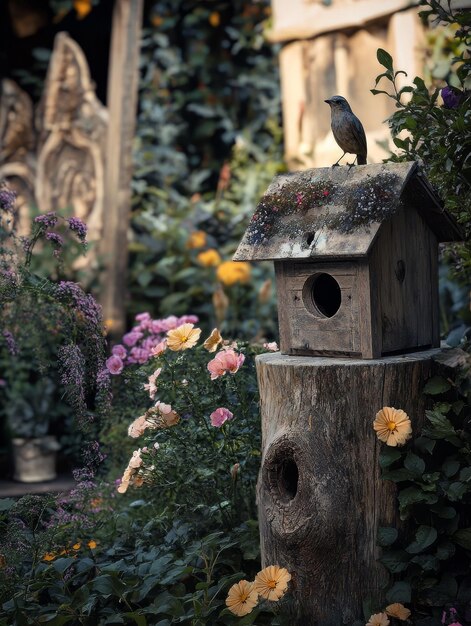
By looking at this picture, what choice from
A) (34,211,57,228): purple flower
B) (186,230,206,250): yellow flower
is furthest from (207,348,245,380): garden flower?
(186,230,206,250): yellow flower

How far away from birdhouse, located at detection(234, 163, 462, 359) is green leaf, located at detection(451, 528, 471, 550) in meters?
0.58

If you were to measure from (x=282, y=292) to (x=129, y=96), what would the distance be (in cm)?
324

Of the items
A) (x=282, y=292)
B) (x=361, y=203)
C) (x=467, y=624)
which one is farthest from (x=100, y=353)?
(x=467, y=624)

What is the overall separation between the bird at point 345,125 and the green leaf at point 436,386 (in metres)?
0.79

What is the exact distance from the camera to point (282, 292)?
3.18 meters

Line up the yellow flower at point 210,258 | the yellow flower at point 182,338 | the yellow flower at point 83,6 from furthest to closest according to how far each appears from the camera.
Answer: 1. the yellow flower at point 83,6
2. the yellow flower at point 210,258
3. the yellow flower at point 182,338

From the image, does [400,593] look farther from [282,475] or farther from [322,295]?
[322,295]

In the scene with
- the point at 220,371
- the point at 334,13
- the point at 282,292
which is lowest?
the point at 220,371

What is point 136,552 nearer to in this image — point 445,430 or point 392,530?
point 392,530

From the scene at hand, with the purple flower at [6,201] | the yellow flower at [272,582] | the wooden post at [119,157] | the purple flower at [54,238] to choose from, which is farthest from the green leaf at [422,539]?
the wooden post at [119,157]

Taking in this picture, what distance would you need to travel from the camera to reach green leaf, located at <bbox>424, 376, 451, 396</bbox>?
2.89 meters

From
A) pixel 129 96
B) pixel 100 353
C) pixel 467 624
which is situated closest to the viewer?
pixel 467 624

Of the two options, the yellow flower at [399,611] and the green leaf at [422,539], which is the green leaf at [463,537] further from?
the yellow flower at [399,611]

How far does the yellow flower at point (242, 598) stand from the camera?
2779mm
